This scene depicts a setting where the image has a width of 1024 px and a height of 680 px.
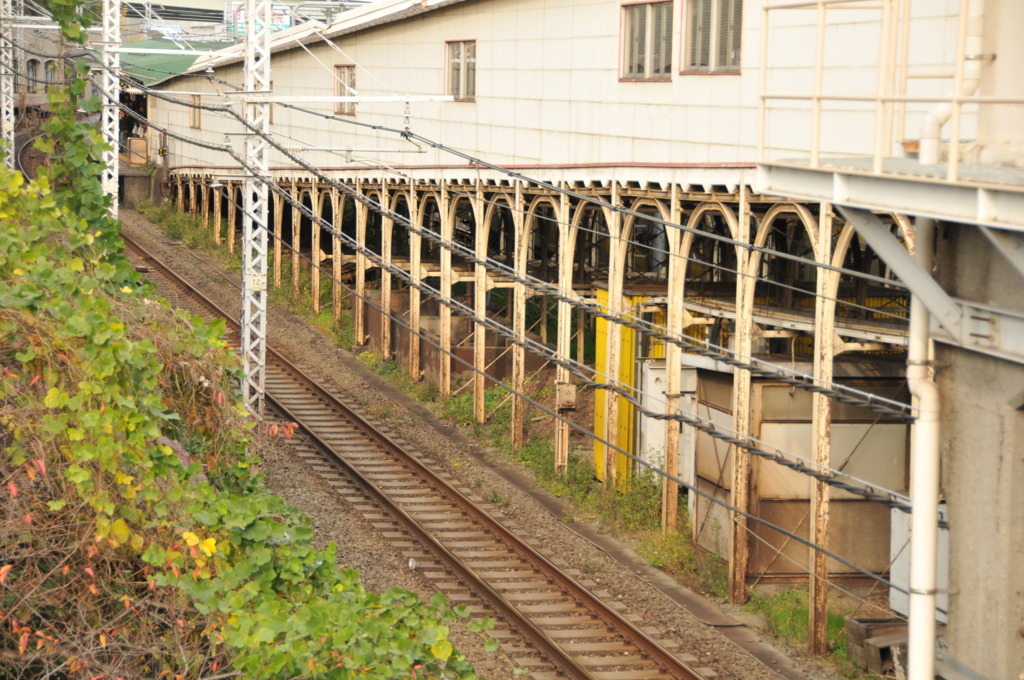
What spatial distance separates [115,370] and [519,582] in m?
7.62

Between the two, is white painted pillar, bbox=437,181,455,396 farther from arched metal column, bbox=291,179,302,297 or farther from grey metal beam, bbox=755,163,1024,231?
grey metal beam, bbox=755,163,1024,231

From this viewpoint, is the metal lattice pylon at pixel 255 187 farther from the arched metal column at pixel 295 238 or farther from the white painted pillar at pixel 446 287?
the arched metal column at pixel 295 238

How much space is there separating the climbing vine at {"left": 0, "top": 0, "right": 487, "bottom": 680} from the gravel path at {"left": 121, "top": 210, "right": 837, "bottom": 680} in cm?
476

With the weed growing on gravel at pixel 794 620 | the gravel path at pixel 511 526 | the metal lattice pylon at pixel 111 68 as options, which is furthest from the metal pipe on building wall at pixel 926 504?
the metal lattice pylon at pixel 111 68

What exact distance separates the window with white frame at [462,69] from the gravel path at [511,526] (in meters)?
5.45

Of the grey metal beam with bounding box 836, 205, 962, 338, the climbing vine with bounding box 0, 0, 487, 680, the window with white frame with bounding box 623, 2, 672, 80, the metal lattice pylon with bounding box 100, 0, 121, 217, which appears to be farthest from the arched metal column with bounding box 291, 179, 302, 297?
the grey metal beam with bounding box 836, 205, 962, 338

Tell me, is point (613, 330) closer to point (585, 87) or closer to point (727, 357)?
point (585, 87)

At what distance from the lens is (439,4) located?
2130cm

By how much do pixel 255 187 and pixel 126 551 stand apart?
1131 centimetres

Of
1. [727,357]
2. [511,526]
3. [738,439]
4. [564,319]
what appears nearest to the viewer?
[727,357]

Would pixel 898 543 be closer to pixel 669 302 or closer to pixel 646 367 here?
pixel 669 302

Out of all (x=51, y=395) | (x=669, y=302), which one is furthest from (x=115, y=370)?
(x=669, y=302)

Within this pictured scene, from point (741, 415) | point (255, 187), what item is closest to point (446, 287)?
point (255, 187)

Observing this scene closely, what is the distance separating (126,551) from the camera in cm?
764
